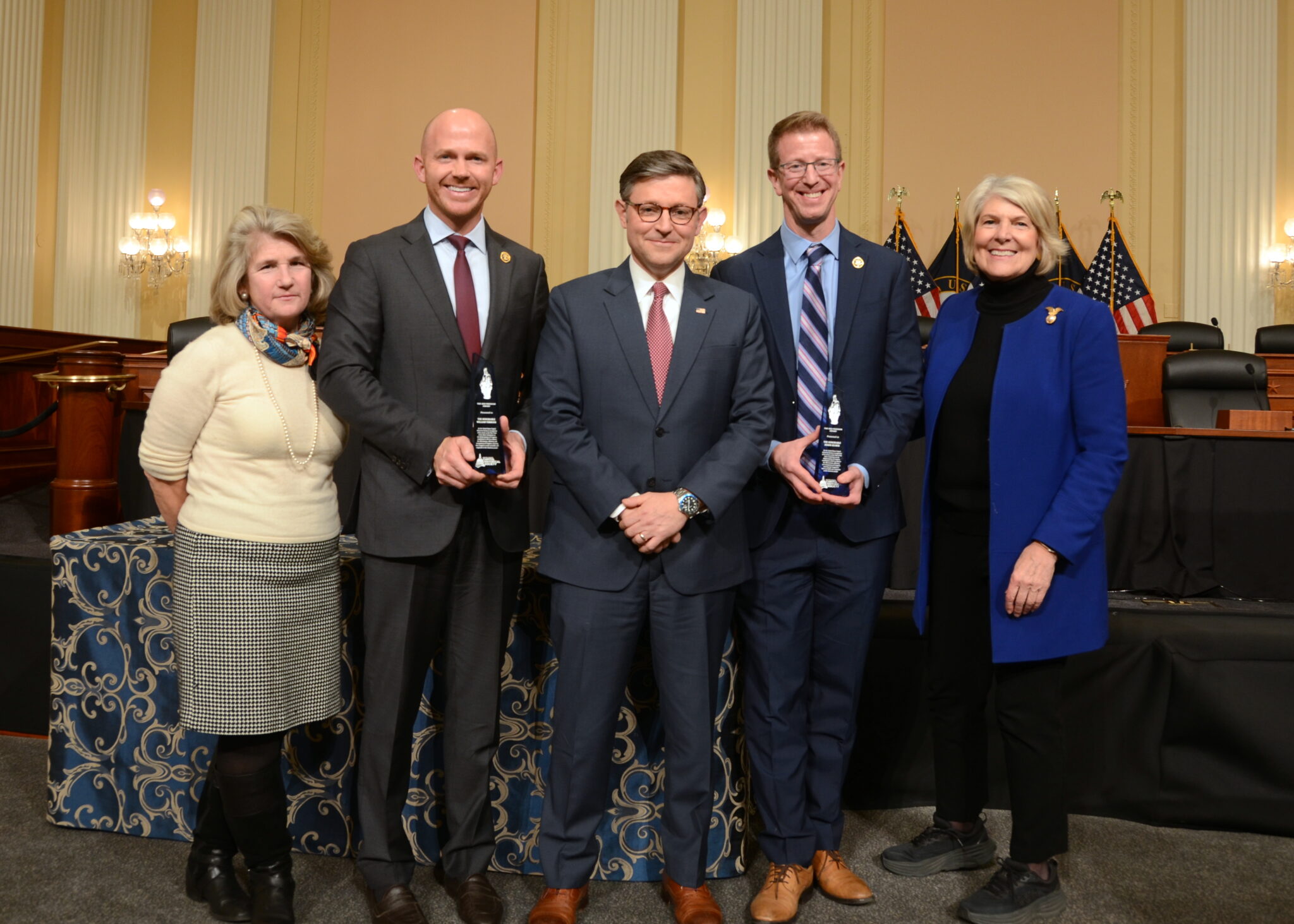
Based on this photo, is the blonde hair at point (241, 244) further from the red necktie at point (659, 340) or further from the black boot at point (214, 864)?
the black boot at point (214, 864)

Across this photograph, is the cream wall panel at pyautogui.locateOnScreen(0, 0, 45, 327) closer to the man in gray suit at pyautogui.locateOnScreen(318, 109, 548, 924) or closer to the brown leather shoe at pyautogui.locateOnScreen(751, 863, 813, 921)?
the man in gray suit at pyautogui.locateOnScreen(318, 109, 548, 924)

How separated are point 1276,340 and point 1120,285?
1338 millimetres

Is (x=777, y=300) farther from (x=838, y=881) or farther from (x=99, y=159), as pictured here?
(x=99, y=159)

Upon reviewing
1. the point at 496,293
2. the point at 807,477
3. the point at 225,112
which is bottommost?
the point at 807,477

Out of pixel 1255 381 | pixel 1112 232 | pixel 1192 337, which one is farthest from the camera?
pixel 1112 232

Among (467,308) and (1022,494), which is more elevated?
(467,308)

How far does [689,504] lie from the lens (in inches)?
78.0

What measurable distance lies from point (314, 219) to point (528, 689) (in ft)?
25.5

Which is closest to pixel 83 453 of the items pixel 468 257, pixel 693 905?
pixel 468 257

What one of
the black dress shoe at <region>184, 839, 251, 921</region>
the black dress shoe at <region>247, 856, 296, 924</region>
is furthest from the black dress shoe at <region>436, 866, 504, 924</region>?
the black dress shoe at <region>184, 839, 251, 921</region>

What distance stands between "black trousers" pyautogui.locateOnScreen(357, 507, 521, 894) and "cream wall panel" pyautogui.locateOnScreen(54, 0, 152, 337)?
27.0ft

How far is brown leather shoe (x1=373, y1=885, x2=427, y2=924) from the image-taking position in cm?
206

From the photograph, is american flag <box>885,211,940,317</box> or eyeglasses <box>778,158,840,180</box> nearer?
eyeglasses <box>778,158,840,180</box>

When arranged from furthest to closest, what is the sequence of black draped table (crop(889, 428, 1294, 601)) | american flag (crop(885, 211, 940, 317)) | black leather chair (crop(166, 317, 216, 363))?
1. american flag (crop(885, 211, 940, 317))
2. black leather chair (crop(166, 317, 216, 363))
3. black draped table (crop(889, 428, 1294, 601))
